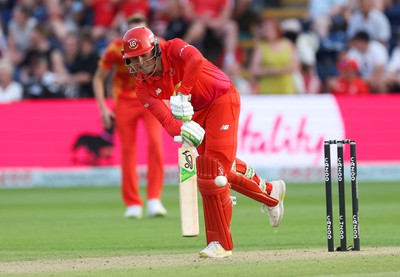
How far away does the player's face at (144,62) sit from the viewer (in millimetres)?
8375

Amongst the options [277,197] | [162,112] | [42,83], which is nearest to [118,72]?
[277,197]

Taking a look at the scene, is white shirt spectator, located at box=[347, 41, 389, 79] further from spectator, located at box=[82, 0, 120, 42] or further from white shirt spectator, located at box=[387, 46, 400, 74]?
spectator, located at box=[82, 0, 120, 42]

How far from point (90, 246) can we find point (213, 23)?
10.3 metres

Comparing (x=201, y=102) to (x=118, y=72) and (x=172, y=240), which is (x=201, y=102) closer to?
(x=172, y=240)

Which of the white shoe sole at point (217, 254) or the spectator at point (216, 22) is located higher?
→ the spectator at point (216, 22)

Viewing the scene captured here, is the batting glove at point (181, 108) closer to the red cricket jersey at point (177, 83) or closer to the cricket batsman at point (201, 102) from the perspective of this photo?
the cricket batsman at point (201, 102)

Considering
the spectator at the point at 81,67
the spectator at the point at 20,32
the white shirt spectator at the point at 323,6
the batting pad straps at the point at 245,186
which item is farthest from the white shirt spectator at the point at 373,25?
the batting pad straps at the point at 245,186

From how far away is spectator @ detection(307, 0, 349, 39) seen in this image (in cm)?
1970

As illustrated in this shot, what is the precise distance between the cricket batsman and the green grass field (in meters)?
0.33

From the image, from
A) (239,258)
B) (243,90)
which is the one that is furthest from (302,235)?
(243,90)

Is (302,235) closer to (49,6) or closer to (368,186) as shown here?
Result: (368,186)

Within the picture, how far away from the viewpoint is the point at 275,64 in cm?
1784

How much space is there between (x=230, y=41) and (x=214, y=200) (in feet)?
37.7

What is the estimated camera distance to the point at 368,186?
625 inches
